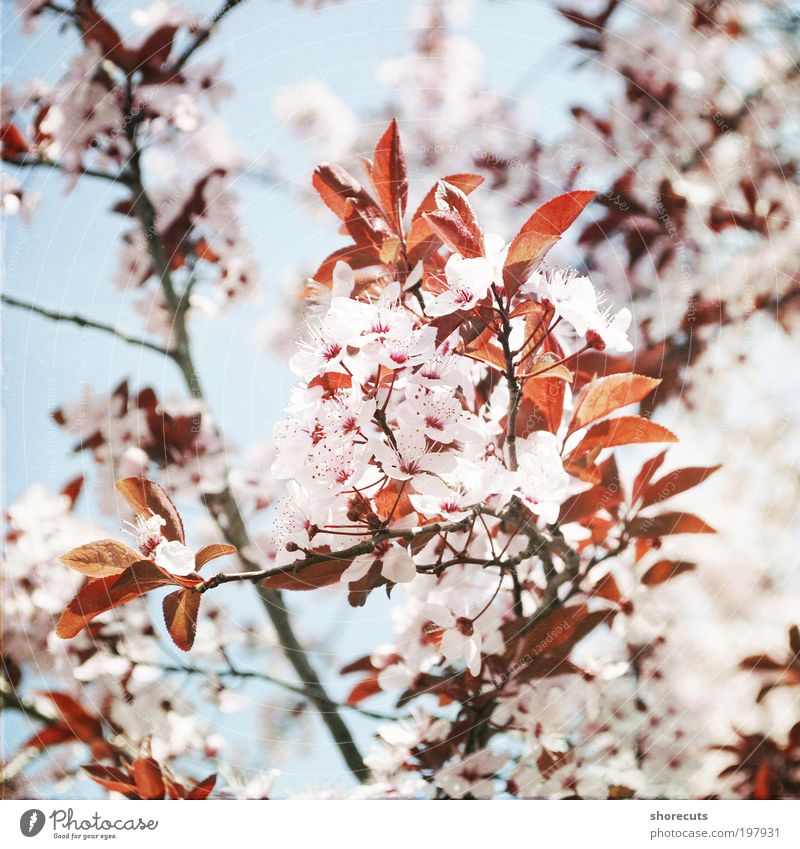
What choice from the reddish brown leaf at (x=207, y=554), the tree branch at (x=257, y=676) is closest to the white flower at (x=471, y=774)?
the tree branch at (x=257, y=676)

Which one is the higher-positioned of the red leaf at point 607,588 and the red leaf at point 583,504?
the red leaf at point 583,504

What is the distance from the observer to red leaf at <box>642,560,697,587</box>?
709 millimetres

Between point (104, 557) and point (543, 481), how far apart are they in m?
0.33

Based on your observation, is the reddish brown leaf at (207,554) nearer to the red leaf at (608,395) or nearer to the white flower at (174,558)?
the white flower at (174,558)

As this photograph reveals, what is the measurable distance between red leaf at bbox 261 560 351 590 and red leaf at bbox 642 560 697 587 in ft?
1.24

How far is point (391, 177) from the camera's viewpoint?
0.55m

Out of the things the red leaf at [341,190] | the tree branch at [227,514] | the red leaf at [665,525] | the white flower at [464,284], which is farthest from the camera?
the tree branch at [227,514]

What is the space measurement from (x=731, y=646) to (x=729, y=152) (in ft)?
2.14

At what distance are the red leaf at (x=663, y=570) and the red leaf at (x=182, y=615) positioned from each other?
47cm

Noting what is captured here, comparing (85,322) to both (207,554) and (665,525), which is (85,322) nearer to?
(207,554)

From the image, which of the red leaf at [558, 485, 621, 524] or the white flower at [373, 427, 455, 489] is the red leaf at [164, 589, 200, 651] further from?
the red leaf at [558, 485, 621, 524]

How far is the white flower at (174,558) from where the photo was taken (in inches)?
18.9

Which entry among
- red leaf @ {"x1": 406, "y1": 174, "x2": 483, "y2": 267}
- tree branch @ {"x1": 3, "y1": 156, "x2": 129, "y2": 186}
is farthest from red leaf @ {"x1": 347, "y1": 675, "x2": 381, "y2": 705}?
tree branch @ {"x1": 3, "y1": 156, "x2": 129, "y2": 186}
